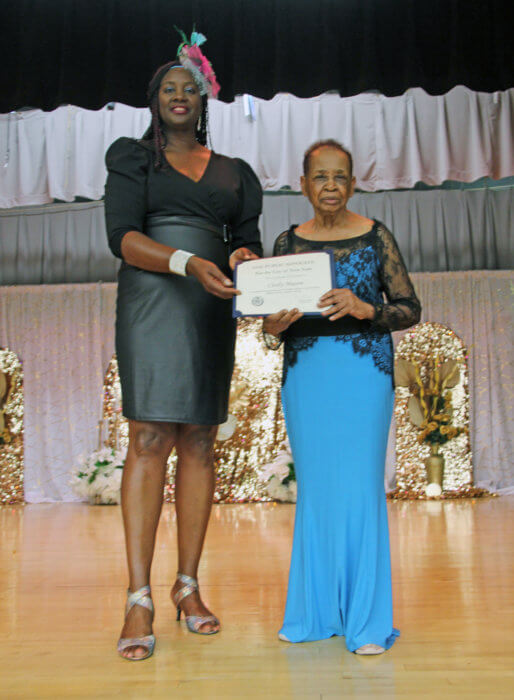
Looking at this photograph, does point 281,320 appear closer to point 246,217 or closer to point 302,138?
point 246,217

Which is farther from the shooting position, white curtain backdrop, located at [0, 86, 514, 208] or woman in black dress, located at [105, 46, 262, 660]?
white curtain backdrop, located at [0, 86, 514, 208]

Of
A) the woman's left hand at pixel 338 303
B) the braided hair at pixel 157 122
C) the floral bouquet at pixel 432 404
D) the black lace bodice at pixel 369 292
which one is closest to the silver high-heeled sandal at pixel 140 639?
the black lace bodice at pixel 369 292

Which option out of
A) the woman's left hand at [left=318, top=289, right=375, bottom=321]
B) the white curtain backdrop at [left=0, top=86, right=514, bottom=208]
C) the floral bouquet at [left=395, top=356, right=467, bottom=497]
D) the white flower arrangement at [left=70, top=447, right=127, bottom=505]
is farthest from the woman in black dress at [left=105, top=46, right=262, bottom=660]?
the floral bouquet at [left=395, top=356, right=467, bottom=497]

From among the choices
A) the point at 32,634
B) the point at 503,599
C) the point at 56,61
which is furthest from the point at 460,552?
the point at 56,61

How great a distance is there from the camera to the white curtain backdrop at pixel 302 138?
5.83 metres

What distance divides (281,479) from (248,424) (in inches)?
33.4

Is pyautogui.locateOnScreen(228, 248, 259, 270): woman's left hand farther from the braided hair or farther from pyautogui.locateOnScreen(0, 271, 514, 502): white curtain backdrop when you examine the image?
pyautogui.locateOnScreen(0, 271, 514, 502): white curtain backdrop

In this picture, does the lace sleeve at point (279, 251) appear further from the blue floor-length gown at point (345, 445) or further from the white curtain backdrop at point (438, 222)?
the white curtain backdrop at point (438, 222)

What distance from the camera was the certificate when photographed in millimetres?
2164

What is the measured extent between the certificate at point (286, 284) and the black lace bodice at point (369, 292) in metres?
0.15

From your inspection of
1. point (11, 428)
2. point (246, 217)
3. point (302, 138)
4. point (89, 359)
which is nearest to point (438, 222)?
point (302, 138)

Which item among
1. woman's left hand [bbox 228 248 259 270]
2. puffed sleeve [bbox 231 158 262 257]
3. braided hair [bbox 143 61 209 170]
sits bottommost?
woman's left hand [bbox 228 248 259 270]

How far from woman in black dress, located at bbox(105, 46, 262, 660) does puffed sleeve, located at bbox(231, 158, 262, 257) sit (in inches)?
0.9

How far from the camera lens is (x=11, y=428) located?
8.59 m
